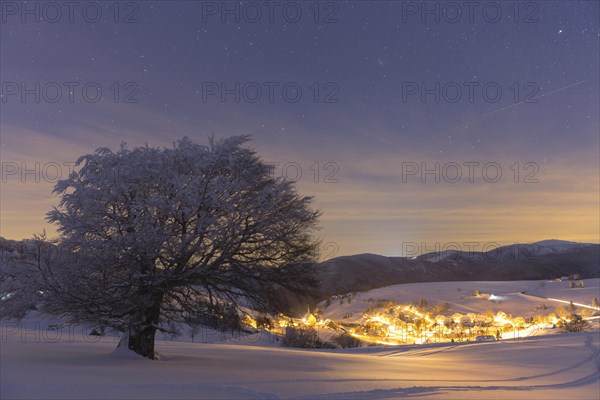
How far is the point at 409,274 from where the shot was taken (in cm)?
8262

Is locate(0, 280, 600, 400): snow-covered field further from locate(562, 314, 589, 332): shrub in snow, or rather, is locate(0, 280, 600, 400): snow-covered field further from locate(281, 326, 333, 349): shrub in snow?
locate(281, 326, 333, 349): shrub in snow

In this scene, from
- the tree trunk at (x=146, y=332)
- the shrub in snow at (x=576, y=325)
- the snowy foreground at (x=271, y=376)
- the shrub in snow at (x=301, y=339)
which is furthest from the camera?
the shrub in snow at (x=301, y=339)

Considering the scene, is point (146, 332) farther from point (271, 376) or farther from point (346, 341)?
point (346, 341)

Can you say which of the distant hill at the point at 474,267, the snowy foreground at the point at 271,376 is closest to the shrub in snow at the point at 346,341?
the snowy foreground at the point at 271,376

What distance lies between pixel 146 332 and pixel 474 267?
79.4 meters

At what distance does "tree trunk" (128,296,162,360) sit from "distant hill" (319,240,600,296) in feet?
191

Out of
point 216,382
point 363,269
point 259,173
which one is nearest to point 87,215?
point 259,173

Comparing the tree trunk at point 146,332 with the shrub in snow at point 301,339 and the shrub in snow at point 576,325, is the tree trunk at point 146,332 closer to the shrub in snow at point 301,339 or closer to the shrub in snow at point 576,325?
the shrub in snow at point 301,339

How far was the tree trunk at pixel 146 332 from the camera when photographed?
44.2ft

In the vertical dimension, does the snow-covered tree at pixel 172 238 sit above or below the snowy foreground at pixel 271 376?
above

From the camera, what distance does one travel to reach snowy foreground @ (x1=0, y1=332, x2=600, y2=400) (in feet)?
29.8

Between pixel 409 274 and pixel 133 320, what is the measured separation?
72.9 meters

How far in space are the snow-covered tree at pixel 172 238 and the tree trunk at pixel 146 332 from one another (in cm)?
3

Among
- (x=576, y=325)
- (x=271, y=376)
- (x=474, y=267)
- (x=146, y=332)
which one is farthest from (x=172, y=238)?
(x=474, y=267)
